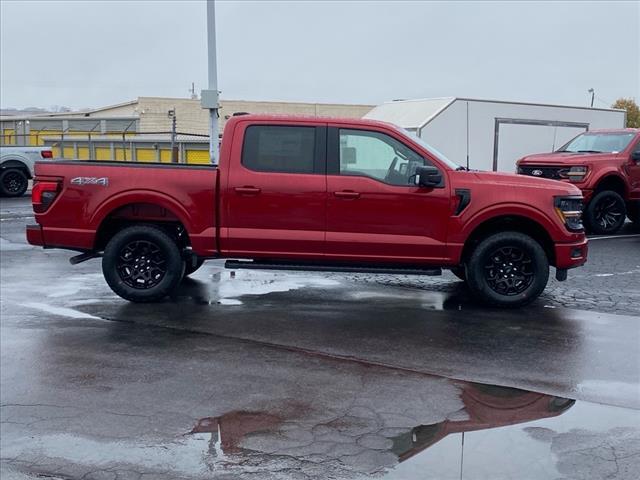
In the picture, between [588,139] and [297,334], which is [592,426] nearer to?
[297,334]

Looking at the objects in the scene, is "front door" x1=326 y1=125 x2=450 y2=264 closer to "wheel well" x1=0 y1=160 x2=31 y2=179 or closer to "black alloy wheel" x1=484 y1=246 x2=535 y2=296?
"black alloy wheel" x1=484 y1=246 x2=535 y2=296

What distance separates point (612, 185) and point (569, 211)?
21.8 feet

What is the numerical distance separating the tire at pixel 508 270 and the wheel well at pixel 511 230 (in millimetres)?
126

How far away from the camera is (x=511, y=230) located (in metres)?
8.38

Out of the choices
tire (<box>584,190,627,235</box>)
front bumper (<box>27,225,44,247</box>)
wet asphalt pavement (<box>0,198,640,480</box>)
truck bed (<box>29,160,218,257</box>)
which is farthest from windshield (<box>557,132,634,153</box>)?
front bumper (<box>27,225,44,247</box>)

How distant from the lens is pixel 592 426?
494 cm

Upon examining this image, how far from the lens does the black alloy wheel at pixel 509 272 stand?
8.20 meters

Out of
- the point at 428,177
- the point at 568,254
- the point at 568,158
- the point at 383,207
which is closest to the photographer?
the point at 428,177

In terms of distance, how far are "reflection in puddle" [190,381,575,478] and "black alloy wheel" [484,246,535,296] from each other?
2.81 meters

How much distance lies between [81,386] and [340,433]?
210cm

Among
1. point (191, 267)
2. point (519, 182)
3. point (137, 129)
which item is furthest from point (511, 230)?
point (137, 129)

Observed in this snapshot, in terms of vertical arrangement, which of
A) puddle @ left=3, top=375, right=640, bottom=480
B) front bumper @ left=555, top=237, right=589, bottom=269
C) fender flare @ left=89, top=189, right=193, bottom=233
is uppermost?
fender flare @ left=89, top=189, right=193, bottom=233

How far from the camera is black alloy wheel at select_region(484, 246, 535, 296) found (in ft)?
26.9

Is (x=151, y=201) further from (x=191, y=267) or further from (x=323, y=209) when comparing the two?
(x=323, y=209)
